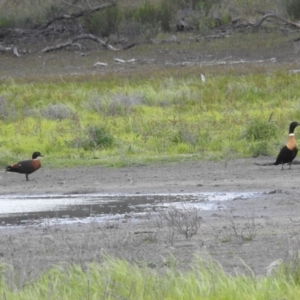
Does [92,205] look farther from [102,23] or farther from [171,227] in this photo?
[102,23]

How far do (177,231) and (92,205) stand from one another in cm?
311

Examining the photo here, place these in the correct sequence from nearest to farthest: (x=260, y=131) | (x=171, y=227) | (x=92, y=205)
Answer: (x=171, y=227)
(x=92, y=205)
(x=260, y=131)

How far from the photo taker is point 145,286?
240 inches

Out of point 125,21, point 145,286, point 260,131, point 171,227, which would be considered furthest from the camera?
point 125,21

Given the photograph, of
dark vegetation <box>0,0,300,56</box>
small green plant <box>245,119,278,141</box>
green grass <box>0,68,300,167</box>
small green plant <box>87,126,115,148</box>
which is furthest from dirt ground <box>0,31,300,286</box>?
dark vegetation <box>0,0,300,56</box>

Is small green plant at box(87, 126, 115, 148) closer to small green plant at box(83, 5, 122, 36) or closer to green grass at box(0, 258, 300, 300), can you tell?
green grass at box(0, 258, 300, 300)

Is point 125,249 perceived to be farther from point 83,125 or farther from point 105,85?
point 105,85

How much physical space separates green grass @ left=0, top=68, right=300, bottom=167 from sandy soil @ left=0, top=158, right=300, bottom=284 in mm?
1708

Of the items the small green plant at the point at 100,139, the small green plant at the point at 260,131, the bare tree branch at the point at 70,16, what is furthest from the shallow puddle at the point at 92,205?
the bare tree branch at the point at 70,16

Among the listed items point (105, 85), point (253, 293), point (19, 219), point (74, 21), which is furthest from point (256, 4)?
point (253, 293)

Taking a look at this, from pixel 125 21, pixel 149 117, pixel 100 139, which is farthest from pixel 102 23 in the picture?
pixel 100 139

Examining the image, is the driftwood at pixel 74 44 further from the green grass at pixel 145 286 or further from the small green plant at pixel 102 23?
the green grass at pixel 145 286

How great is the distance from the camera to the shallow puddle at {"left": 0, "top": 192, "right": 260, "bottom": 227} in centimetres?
1078

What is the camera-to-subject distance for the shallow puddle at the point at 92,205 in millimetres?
10781
